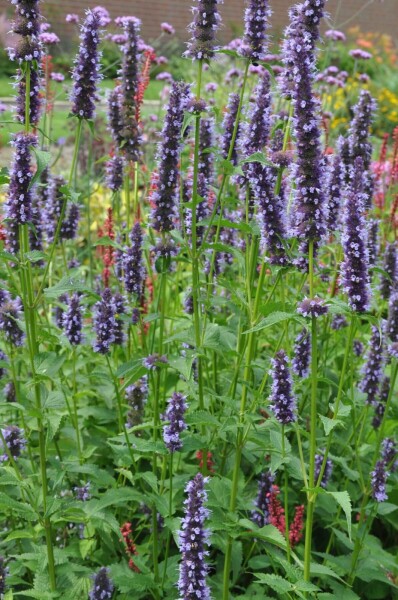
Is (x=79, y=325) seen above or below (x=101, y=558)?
above

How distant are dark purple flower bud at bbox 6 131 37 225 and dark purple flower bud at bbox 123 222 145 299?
2.31 feet

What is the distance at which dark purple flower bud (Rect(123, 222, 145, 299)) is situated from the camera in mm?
3715

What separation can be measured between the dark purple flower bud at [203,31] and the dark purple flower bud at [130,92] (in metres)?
0.99

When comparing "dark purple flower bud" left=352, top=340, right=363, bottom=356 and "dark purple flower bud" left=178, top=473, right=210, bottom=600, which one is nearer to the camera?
"dark purple flower bud" left=178, top=473, right=210, bottom=600

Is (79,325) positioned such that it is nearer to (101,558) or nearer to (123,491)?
(123,491)

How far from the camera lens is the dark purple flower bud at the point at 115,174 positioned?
468 centimetres

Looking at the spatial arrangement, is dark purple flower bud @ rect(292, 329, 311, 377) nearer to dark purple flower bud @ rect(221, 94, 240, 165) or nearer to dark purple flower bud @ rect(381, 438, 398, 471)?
dark purple flower bud @ rect(381, 438, 398, 471)

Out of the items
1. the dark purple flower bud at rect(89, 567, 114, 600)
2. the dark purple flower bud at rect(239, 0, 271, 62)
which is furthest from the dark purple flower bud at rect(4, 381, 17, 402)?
the dark purple flower bud at rect(239, 0, 271, 62)

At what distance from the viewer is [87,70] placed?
3320 mm

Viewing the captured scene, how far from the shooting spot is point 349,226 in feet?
9.32

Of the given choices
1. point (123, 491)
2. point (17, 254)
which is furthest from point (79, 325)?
point (123, 491)

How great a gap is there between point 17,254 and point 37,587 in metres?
1.43

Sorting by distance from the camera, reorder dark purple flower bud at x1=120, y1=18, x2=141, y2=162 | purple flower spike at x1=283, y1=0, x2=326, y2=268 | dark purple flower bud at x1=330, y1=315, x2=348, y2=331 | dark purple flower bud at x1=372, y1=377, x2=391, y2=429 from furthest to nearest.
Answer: dark purple flower bud at x1=330, y1=315, x2=348, y2=331 < dark purple flower bud at x1=120, y1=18, x2=141, y2=162 < dark purple flower bud at x1=372, y1=377, x2=391, y2=429 < purple flower spike at x1=283, y1=0, x2=326, y2=268

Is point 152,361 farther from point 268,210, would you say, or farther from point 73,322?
point 268,210
